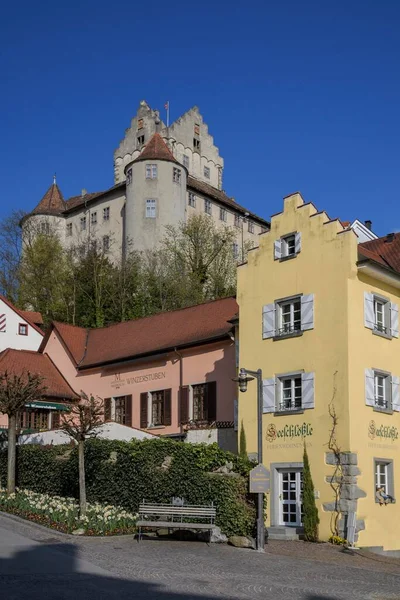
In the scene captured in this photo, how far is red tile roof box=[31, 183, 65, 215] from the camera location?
83375 mm

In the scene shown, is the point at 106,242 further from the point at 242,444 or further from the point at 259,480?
the point at 259,480

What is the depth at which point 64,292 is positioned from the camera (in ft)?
207

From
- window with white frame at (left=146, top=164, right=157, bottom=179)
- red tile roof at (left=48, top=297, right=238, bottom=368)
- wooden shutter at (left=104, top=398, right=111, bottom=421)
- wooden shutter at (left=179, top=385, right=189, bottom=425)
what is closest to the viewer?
wooden shutter at (left=179, top=385, right=189, bottom=425)

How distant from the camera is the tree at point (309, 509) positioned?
25033 millimetres

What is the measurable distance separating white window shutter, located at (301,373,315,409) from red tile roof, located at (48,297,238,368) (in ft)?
20.9

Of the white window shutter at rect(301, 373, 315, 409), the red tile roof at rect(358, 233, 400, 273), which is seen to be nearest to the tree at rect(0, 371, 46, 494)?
the white window shutter at rect(301, 373, 315, 409)

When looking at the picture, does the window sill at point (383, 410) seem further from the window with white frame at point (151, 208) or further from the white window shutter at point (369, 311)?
the window with white frame at point (151, 208)

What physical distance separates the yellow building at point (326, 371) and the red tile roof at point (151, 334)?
15.4 feet

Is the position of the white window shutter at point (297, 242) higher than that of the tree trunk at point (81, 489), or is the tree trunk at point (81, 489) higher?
the white window shutter at point (297, 242)

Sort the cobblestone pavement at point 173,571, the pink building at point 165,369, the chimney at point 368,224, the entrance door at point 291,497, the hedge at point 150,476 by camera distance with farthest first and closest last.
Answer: the chimney at point 368,224
the pink building at point 165,369
the entrance door at point 291,497
the hedge at point 150,476
the cobblestone pavement at point 173,571

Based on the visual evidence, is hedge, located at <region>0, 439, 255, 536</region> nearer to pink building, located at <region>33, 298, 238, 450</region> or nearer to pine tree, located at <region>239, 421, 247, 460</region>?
pine tree, located at <region>239, 421, 247, 460</region>

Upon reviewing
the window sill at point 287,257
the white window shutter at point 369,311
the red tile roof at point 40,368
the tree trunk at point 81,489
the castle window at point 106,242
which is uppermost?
the castle window at point 106,242

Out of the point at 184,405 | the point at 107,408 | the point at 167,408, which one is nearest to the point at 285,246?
the point at 184,405

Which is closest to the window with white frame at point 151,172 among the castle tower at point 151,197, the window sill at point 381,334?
the castle tower at point 151,197
